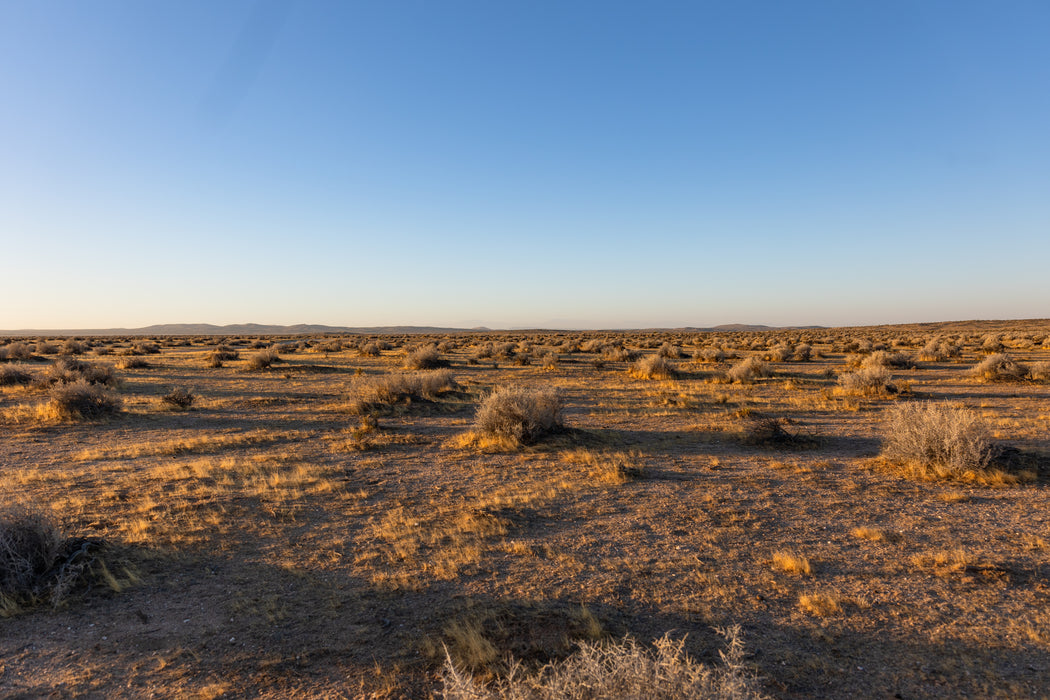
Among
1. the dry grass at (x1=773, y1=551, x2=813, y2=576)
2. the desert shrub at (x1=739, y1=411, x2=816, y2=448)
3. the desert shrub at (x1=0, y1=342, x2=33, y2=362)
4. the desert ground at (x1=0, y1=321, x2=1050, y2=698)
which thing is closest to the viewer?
the desert ground at (x1=0, y1=321, x2=1050, y2=698)

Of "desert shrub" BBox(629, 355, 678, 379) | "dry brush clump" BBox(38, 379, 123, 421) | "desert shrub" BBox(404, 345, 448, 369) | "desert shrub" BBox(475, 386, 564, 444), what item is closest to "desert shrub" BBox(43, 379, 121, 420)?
"dry brush clump" BBox(38, 379, 123, 421)

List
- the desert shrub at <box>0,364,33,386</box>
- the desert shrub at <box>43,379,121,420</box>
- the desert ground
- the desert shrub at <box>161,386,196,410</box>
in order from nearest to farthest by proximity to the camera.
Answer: the desert ground → the desert shrub at <box>43,379,121,420</box> → the desert shrub at <box>161,386,196,410</box> → the desert shrub at <box>0,364,33,386</box>

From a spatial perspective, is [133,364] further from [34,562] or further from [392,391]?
[34,562]

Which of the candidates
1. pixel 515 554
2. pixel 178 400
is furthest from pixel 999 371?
pixel 178 400

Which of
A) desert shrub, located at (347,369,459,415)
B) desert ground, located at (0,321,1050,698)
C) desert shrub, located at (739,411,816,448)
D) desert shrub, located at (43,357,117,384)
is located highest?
desert shrub, located at (43,357,117,384)

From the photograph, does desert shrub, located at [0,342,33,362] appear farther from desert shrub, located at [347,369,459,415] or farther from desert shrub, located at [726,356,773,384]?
desert shrub, located at [726,356,773,384]

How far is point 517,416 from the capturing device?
12.0 metres

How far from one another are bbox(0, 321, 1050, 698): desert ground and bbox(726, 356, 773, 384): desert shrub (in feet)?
27.3

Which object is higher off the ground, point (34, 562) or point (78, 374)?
point (78, 374)

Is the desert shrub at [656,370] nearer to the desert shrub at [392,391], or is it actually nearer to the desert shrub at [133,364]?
the desert shrub at [392,391]

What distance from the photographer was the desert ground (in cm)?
407

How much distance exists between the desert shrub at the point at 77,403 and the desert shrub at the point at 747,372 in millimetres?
22641

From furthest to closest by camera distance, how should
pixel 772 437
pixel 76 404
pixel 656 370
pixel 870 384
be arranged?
pixel 656 370 < pixel 870 384 < pixel 76 404 < pixel 772 437

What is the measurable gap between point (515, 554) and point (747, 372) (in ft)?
63.3
